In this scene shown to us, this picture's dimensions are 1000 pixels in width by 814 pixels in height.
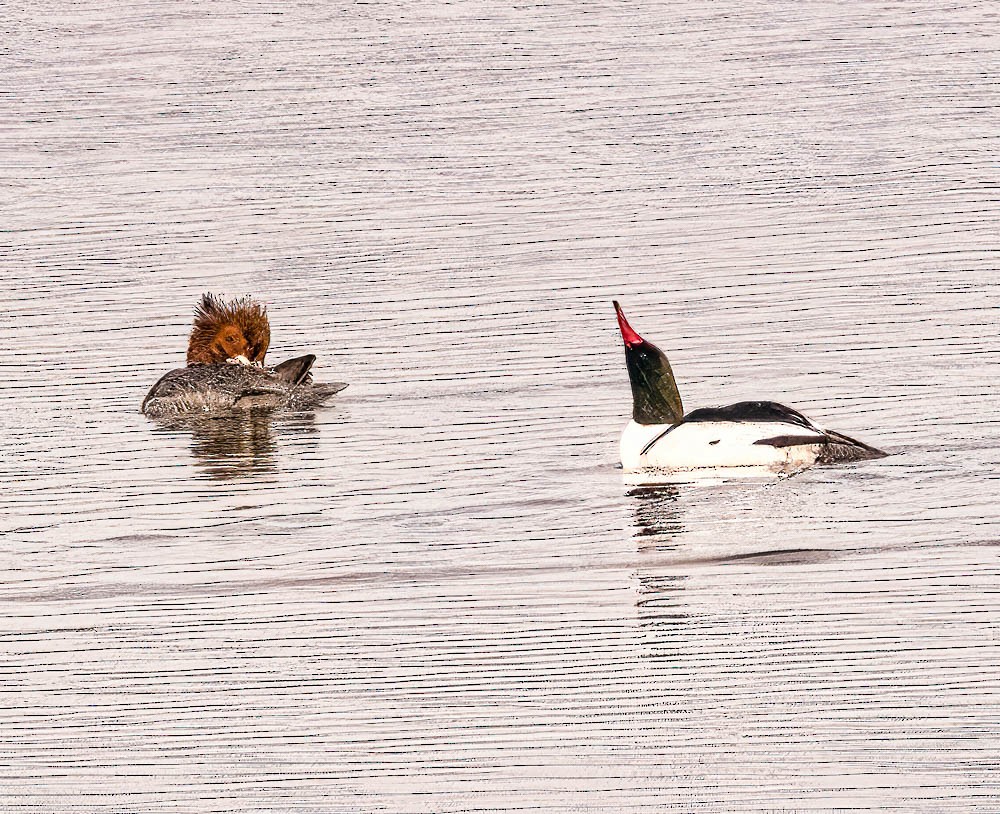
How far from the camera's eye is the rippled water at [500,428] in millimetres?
9031

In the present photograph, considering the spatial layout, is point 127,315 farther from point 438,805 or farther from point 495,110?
point 438,805

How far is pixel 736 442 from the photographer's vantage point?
1315 cm

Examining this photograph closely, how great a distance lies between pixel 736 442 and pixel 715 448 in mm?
127

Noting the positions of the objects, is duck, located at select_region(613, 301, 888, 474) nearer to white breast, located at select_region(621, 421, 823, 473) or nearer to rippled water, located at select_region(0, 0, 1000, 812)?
white breast, located at select_region(621, 421, 823, 473)

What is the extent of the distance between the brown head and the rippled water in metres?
0.56

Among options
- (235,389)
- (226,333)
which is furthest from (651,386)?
(226,333)

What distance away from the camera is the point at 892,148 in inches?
910

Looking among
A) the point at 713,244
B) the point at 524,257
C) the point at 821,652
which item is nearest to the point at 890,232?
the point at 713,244

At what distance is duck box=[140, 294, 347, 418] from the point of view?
605 inches

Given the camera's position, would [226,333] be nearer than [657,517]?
No

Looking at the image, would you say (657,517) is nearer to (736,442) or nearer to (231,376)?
(736,442)

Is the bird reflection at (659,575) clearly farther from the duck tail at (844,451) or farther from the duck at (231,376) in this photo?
the duck at (231,376)

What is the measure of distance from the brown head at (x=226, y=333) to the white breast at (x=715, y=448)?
13.2 ft

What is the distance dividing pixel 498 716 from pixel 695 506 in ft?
11.3
